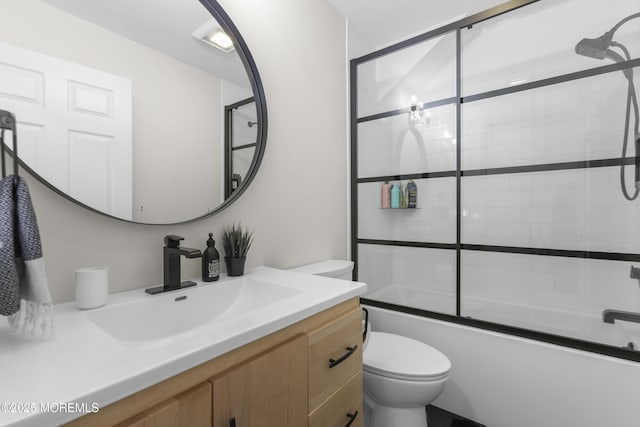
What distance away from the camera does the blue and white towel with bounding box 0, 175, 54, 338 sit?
2.02ft

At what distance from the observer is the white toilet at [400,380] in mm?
1291

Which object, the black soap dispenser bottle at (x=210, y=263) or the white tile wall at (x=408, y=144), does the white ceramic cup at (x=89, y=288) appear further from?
the white tile wall at (x=408, y=144)

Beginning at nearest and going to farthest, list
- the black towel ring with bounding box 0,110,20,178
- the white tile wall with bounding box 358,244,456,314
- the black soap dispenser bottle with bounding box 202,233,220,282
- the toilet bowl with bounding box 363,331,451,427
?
the black towel ring with bounding box 0,110,20,178 < the black soap dispenser bottle with bounding box 202,233,220,282 < the toilet bowl with bounding box 363,331,451,427 < the white tile wall with bounding box 358,244,456,314

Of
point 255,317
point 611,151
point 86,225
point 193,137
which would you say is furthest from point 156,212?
point 611,151

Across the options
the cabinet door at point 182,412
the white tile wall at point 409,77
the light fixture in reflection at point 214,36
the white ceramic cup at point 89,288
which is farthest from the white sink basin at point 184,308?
the white tile wall at point 409,77

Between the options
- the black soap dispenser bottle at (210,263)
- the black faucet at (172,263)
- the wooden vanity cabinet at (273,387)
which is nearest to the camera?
the wooden vanity cabinet at (273,387)

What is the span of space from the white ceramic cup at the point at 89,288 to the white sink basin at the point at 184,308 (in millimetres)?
31

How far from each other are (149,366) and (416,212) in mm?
1687

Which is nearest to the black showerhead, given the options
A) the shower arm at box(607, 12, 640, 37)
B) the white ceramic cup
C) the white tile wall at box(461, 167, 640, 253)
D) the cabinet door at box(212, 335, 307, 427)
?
the shower arm at box(607, 12, 640, 37)

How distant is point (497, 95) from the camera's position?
165 centimetres

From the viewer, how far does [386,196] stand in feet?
6.61

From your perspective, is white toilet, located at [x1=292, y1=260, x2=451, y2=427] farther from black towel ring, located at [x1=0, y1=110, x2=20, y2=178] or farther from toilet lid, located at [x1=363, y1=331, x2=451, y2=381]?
black towel ring, located at [x1=0, y1=110, x2=20, y2=178]

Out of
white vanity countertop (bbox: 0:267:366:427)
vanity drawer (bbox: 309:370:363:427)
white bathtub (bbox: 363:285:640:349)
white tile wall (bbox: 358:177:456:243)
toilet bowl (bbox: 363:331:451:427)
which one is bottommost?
toilet bowl (bbox: 363:331:451:427)

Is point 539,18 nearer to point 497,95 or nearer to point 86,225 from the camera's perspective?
point 497,95
